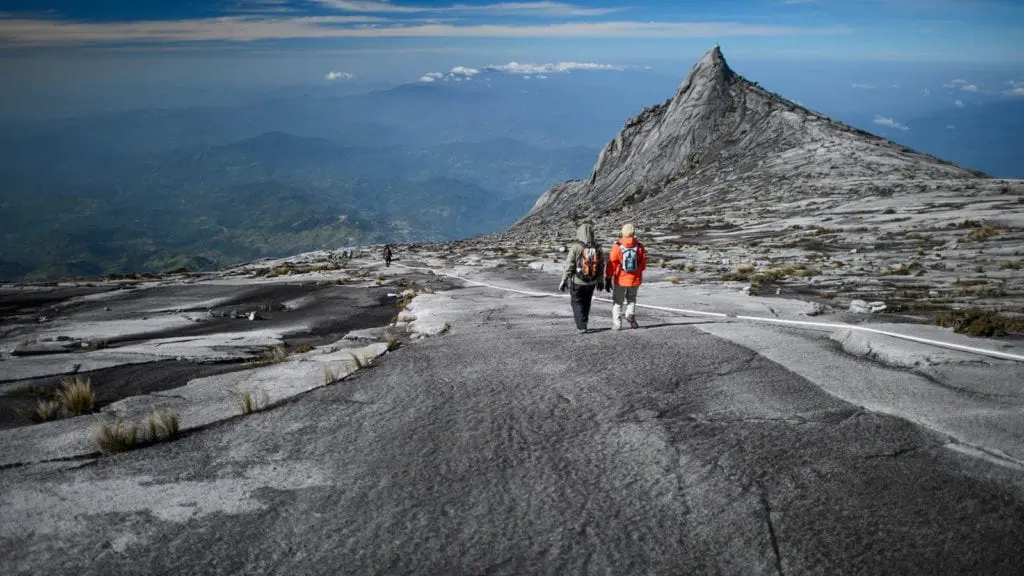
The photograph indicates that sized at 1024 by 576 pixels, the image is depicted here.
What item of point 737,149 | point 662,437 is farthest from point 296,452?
point 737,149

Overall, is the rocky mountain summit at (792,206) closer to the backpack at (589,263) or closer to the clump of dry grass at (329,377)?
the backpack at (589,263)

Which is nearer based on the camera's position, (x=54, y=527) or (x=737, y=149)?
(x=54, y=527)

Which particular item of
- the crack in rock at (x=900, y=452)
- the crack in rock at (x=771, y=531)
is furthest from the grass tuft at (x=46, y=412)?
the crack in rock at (x=900, y=452)

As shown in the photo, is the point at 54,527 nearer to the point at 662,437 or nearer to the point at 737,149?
the point at 662,437

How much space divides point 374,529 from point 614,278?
869cm

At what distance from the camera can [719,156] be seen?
7675 cm

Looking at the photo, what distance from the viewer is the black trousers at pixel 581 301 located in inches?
478

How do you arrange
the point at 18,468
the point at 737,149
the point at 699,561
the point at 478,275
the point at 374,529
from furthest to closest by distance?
the point at 737,149
the point at 478,275
the point at 18,468
the point at 374,529
the point at 699,561

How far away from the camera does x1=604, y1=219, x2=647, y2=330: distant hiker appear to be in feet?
39.6

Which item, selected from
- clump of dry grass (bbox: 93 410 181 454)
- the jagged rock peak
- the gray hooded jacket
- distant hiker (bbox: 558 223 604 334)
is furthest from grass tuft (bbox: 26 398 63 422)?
the jagged rock peak

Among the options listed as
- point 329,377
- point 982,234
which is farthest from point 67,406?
point 982,234

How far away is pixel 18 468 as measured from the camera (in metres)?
5.88

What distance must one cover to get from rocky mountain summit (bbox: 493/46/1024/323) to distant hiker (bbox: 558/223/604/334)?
8148mm

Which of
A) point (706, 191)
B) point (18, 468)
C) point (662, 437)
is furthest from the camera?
point (706, 191)
